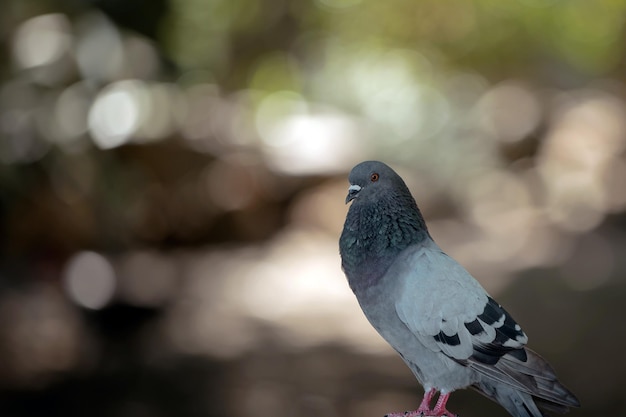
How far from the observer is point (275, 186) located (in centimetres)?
1511

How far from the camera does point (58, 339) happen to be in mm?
11008

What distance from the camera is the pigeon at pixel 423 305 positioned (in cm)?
314

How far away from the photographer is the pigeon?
3139 millimetres

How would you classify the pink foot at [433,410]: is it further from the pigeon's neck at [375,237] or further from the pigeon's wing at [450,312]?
the pigeon's neck at [375,237]

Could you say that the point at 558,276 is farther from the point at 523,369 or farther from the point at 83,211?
the point at 523,369

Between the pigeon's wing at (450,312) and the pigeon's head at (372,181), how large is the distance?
11.2 inches

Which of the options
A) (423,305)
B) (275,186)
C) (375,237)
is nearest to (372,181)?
(375,237)

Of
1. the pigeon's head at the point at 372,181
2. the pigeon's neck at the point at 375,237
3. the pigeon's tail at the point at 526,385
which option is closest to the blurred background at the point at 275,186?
the pigeon's tail at the point at 526,385

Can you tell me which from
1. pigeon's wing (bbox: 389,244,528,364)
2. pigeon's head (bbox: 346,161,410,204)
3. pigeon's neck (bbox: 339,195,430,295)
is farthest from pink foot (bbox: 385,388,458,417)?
pigeon's head (bbox: 346,161,410,204)

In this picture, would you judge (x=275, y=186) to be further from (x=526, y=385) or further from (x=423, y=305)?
(x=526, y=385)

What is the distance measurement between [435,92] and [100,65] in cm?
949

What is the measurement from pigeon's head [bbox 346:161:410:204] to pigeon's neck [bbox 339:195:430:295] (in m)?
0.04

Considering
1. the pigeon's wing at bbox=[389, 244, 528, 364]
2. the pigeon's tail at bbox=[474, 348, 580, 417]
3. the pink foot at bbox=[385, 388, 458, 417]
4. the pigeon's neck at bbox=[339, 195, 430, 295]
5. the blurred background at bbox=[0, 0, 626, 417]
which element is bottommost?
the pink foot at bbox=[385, 388, 458, 417]

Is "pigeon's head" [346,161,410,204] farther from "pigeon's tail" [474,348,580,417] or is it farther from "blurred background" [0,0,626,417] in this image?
"blurred background" [0,0,626,417]
